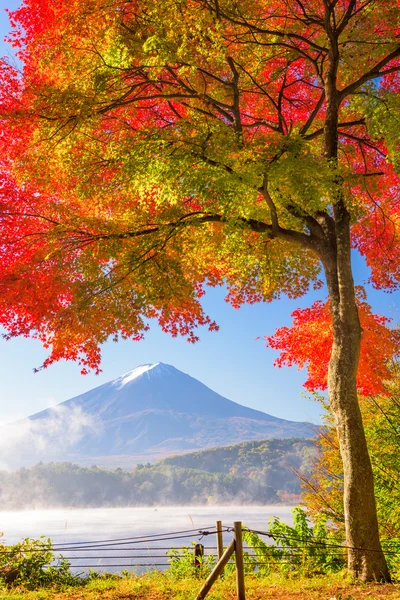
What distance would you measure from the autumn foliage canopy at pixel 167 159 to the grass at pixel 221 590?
13.9 feet

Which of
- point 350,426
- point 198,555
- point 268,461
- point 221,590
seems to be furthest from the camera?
point 268,461

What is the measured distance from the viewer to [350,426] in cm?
838

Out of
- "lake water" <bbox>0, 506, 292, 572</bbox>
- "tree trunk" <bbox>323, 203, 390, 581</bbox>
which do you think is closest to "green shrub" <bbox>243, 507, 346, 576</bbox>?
"tree trunk" <bbox>323, 203, 390, 581</bbox>

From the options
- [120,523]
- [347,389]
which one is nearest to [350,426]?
[347,389]

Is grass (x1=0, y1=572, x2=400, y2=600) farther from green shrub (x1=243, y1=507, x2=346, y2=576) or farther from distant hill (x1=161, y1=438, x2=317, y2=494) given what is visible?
distant hill (x1=161, y1=438, x2=317, y2=494)

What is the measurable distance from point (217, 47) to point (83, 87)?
2.32 metres

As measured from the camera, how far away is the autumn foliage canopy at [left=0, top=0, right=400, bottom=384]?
8.16 meters

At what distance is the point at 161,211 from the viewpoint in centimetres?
1004

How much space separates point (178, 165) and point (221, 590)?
6.08 meters

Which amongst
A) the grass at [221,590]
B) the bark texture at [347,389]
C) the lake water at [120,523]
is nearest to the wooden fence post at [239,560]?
the grass at [221,590]

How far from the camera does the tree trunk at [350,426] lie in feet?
26.3

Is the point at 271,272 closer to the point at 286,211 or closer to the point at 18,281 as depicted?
the point at 286,211

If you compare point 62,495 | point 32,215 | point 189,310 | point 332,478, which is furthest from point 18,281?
point 62,495

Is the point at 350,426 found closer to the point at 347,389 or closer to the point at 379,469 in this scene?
the point at 347,389
